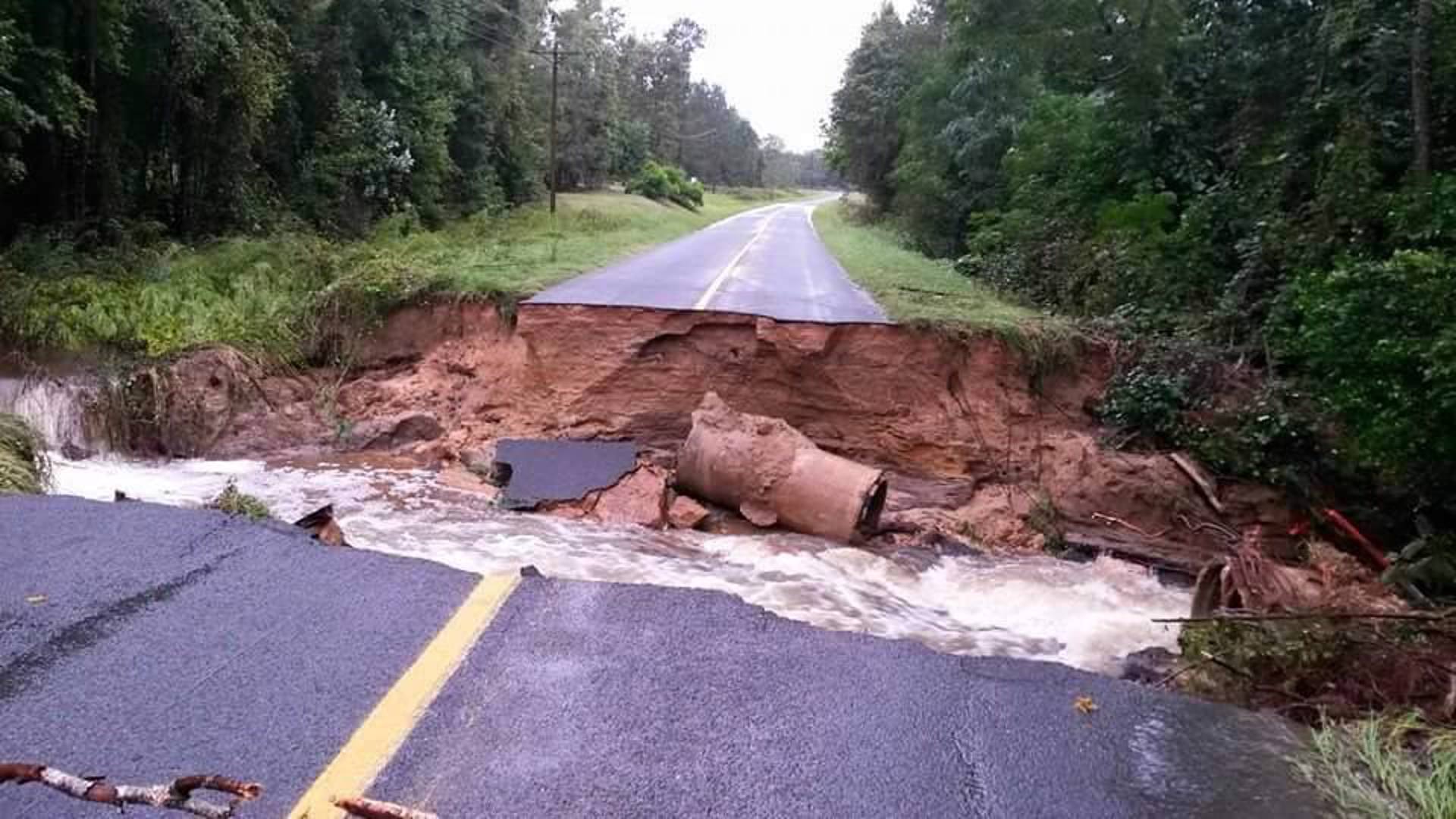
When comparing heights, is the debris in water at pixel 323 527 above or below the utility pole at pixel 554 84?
below

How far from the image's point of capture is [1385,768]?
361 cm

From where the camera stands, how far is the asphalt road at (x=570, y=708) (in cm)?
327

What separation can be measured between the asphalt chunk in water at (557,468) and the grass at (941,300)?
12.5 ft

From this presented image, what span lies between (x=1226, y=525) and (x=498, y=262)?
34.1ft

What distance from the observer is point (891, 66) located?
136ft

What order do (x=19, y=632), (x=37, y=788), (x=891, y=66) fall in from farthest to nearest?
(x=891, y=66) → (x=19, y=632) → (x=37, y=788)

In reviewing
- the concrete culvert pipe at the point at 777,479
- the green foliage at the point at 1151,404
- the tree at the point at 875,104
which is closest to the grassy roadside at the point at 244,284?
the concrete culvert pipe at the point at 777,479

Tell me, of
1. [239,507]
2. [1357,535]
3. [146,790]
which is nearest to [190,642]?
[146,790]

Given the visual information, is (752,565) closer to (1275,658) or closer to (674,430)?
(674,430)

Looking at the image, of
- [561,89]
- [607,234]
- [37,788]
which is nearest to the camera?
[37,788]

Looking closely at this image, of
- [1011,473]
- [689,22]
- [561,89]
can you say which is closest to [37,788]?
[1011,473]

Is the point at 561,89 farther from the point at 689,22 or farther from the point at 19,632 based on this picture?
the point at 19,632

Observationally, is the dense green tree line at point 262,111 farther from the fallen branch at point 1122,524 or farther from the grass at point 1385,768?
the grass at point 1385,768

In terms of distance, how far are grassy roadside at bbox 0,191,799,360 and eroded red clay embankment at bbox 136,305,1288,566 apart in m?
1.06
